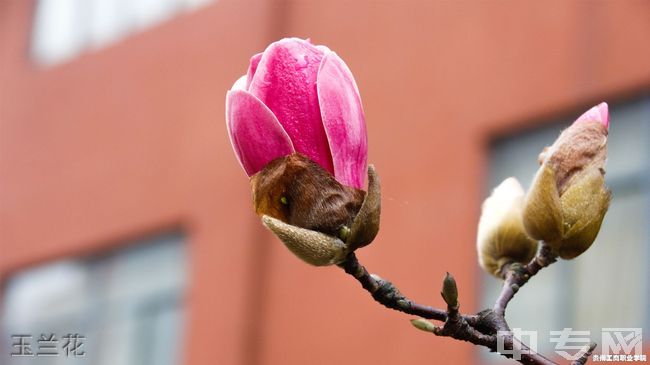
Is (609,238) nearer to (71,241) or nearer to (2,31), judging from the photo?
(71,241)

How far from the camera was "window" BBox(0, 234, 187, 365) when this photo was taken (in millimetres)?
6645

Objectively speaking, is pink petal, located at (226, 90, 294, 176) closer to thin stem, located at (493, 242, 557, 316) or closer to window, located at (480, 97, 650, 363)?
thin stem, located at (493, 242, 557, 316)

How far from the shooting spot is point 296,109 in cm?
68

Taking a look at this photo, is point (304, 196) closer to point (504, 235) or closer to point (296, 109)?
point (296, 109)

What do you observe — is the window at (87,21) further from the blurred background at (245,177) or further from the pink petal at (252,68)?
the pink petal at (252,68)

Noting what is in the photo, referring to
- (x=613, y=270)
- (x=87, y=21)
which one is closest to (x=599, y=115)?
(x=613, y=270)

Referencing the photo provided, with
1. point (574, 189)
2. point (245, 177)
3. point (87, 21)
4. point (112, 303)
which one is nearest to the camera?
point (574, 189)

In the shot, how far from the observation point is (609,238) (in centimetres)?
476

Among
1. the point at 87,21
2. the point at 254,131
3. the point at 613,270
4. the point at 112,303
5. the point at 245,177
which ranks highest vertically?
the point at 87,21

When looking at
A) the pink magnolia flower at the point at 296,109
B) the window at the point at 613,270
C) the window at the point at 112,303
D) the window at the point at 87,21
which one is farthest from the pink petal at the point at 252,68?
the window at the point at 87,21

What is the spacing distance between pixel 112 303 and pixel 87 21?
1.93 metres

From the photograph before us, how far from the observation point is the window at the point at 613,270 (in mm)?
4637

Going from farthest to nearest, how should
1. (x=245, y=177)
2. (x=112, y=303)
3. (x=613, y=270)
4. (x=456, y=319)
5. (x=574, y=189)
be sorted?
1. (x=112, y=303)
2. (x=245, y=177)
3. (x=613, y=270)
4. (x=574, y=189)
5. (x=456, y=319)

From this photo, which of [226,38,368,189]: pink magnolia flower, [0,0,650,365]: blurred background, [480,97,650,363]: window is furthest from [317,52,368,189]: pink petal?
[480,97,650,363]: window
